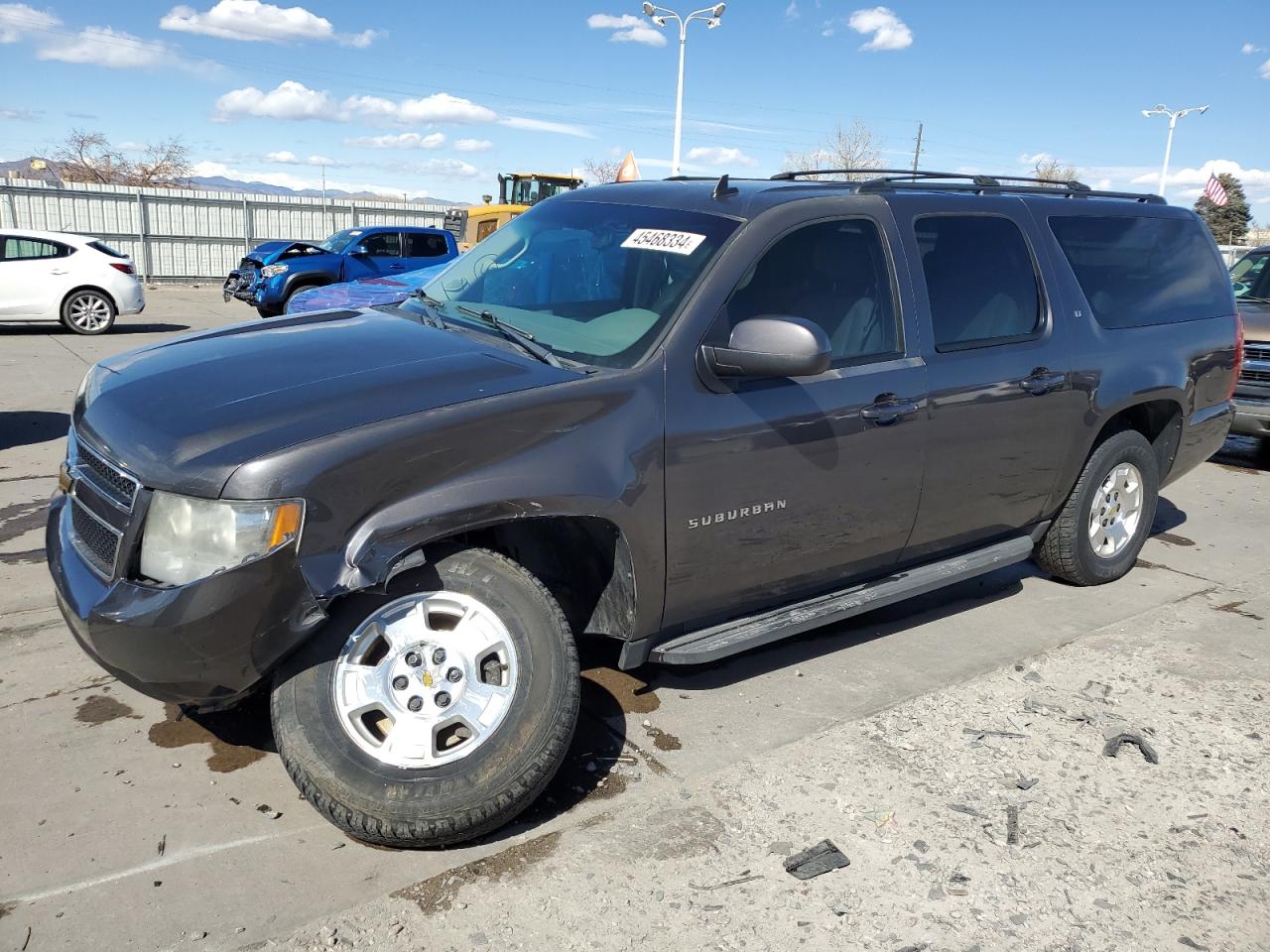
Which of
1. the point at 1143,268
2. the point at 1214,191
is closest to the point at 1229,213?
the point at 1214,191

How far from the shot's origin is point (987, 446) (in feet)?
14.5

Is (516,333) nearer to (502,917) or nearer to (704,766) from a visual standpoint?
(704,766)

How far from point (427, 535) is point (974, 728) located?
227 cm

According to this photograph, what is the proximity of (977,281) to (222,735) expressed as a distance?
11.4 feet

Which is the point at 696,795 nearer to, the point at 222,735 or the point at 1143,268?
the point at 222,735

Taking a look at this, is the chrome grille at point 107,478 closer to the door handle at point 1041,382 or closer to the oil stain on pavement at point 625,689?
the oil stain on pavement at point 625,689

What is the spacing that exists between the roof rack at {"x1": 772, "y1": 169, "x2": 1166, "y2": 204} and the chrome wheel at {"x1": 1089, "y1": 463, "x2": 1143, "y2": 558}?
1.42 m

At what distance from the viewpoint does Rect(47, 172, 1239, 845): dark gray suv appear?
2.82 m

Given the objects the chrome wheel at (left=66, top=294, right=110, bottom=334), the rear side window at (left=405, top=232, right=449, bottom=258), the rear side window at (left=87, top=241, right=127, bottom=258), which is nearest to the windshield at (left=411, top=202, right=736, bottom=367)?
the chrome wheel at (left=66, top=294, right=110, bottom=334)

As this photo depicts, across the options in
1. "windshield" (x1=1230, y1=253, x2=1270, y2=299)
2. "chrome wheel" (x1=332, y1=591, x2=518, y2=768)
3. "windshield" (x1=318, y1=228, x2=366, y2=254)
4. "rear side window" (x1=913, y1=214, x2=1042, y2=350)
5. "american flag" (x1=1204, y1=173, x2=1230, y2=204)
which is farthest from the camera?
"american flag" (x1=1204, y1=173, x2=1230, y2=204)

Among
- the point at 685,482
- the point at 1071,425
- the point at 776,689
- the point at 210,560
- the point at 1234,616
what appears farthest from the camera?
the point at 1234,616

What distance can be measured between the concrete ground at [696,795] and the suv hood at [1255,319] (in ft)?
16.0

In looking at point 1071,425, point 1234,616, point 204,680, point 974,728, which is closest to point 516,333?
point 204,680

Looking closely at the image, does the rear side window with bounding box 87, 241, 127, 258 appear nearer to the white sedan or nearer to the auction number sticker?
the white sedan
